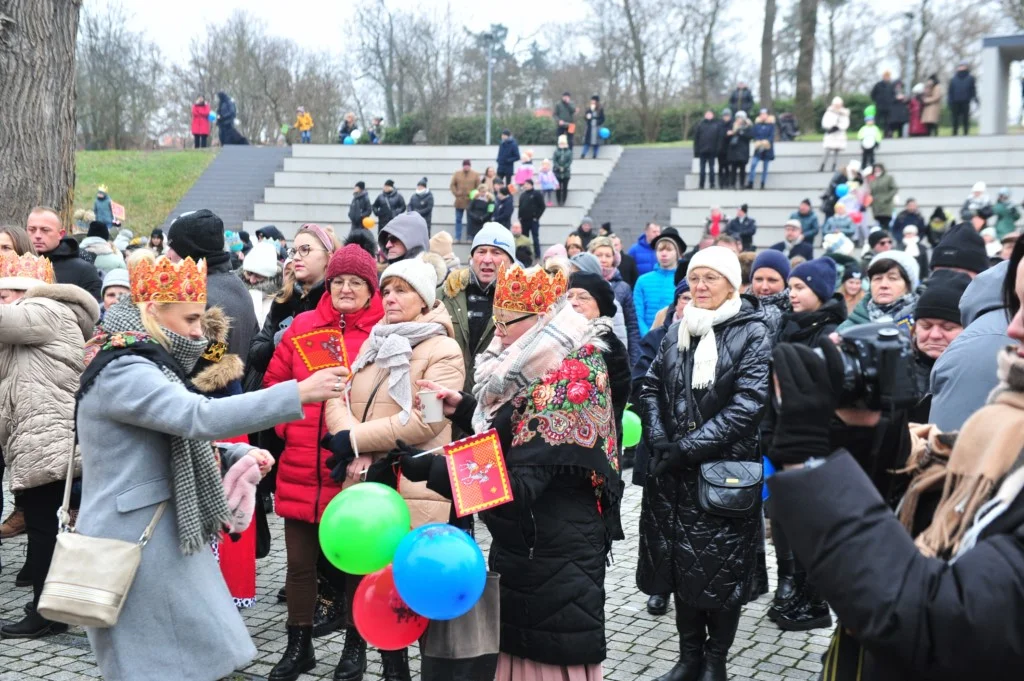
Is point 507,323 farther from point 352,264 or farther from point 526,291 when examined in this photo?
point 352,264

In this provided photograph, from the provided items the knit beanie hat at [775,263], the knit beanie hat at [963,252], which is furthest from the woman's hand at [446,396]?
the knit beanie hat at [775,263]

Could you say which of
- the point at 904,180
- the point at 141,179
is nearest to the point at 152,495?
the point at 904,180

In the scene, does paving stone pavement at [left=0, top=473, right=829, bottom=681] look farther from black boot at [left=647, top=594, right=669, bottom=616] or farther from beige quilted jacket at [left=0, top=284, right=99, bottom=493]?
beige quilted jacket at [left=0, top=284, right=99, bottom=493]

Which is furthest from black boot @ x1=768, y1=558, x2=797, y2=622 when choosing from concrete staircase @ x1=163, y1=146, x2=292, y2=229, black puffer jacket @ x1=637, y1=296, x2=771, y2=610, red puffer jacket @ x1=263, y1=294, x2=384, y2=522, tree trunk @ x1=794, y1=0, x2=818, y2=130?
tree trunk @ x1=794, y1=0, x2=818, y2=130

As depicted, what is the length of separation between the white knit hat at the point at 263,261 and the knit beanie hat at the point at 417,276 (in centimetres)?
250

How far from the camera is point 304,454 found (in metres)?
4.79

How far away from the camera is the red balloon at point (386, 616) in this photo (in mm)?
3668

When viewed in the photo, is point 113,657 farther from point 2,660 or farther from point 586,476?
point 2,660

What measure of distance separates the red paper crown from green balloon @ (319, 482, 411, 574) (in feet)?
9.79

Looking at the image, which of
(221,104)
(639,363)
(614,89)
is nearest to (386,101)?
(614,89)

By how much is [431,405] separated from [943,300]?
242cm

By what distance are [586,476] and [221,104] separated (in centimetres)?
3309

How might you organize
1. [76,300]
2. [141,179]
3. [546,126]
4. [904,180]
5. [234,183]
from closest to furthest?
[76,300], [904,180], [234,183], [141,179], [546,126]

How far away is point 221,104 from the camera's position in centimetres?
3403
